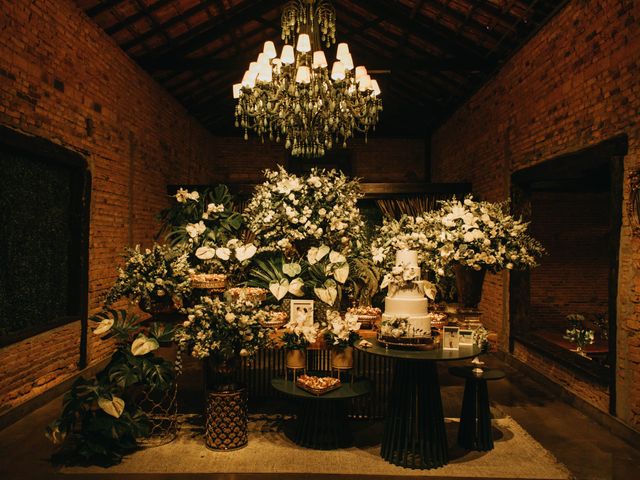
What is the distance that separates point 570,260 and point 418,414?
5.57 metres

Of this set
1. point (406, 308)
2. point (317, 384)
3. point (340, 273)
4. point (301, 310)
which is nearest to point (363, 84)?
point (340, 273)

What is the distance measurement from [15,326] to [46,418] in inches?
37.2

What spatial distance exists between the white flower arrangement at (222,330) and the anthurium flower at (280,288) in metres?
0.44

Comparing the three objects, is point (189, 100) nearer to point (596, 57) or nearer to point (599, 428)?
point (596, 57)

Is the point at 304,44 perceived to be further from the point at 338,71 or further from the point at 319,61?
the point at 338,71

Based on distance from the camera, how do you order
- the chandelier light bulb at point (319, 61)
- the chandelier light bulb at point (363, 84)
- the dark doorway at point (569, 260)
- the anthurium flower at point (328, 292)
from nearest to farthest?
the anthurium flower at point (328, 292), the chandelier light bulb at point (319, 61), the chandelier light bulb at point (363, 84), the dark doorway at point (569, 260)

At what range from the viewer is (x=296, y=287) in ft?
14.2

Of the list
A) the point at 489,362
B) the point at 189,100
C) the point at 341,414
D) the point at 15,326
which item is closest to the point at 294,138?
the point at 341,414

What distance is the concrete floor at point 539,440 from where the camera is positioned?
144 inches

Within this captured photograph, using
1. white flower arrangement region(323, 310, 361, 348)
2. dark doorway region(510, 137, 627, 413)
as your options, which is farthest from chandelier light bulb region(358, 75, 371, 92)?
dark doorway region(510, 137, 627, 413)

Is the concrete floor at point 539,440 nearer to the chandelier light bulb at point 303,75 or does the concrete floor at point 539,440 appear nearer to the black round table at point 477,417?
the black round table at point 477,417

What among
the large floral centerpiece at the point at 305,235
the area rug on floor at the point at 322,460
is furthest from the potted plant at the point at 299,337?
the area rug on floor at the point at 322,460

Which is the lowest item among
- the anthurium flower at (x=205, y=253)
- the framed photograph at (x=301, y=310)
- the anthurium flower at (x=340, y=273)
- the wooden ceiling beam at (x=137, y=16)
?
the framed photograph at (x=301, y=310)

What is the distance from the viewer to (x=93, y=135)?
20.5 feet
